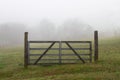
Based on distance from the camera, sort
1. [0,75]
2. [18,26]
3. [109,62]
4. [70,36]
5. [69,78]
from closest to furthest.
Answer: [69,78], [0,75], [109,62], [70,36], [18,26]

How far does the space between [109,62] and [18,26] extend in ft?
547

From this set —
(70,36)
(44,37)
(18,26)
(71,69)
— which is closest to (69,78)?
(71,69)

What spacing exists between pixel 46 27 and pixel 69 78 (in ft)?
529

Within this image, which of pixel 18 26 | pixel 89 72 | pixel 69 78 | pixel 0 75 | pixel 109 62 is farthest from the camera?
pixel 18 26

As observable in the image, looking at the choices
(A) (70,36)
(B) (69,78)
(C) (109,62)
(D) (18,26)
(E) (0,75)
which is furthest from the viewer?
(D) (18,26)

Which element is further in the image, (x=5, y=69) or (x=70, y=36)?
(x=70, y=36)

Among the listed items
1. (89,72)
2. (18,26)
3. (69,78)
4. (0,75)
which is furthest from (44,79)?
(18,26)

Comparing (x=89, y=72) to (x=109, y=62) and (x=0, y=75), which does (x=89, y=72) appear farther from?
(x=0, y=75)

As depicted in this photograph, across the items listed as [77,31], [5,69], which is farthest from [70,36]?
[5,69]

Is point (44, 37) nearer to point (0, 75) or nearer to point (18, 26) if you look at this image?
point (18, 26)

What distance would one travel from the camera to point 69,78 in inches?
675

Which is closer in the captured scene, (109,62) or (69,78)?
(69,78)

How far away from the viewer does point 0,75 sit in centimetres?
2070

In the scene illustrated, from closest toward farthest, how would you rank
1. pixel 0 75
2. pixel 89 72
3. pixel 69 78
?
pixel 69 78
pixel 89 72
pixel 0 75
